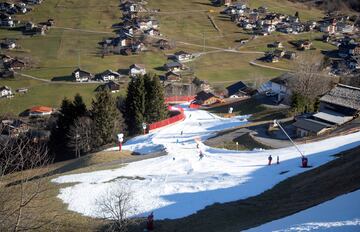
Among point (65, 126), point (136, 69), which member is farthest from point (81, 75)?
point (65, 126)

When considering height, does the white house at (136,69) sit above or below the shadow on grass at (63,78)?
above

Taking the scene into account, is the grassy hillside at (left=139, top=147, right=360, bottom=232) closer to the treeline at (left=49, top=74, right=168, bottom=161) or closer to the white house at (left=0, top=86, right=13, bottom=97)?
the treeline at (left=49, top=74, right=168, bottom=161)

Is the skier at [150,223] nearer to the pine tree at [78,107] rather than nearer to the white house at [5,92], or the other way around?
the pine tree at [78,107]

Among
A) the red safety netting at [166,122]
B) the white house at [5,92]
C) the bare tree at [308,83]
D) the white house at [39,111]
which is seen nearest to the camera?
the red safety netting at [166,122]

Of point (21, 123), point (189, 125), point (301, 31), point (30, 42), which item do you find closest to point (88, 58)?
point (30, 42)

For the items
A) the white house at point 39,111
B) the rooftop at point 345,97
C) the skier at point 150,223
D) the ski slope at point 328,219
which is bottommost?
the white house at point 39,111

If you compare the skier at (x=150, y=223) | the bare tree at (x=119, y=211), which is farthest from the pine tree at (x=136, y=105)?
the skier at (x=150, y=223)

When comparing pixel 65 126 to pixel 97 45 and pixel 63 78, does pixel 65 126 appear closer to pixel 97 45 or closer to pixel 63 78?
pixel 63 78
